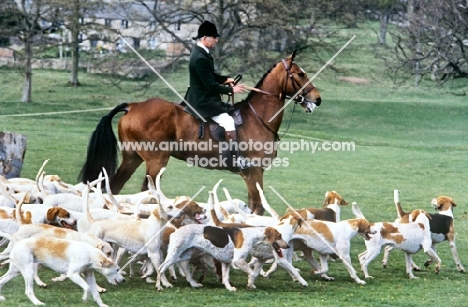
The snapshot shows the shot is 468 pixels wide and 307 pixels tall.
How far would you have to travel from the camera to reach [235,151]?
12.4 metres

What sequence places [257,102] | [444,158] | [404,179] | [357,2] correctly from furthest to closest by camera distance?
[357,2] < [444,158] < [404,179] < [257,102]

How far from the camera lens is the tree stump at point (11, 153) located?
1411 centimetres

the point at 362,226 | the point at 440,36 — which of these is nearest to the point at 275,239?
the point at 362,226

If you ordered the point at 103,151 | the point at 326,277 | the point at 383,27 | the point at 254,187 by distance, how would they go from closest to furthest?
the point at 326,277
the point at 254,187
the point at 103,151
the point at 383,27

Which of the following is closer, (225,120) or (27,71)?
(225,120)

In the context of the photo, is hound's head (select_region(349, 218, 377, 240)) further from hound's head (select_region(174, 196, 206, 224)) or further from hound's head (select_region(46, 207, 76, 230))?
hound's head (select_region(46, 207, 76, 230))

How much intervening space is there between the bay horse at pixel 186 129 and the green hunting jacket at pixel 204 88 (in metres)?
0.26

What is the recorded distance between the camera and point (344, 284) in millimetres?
9719

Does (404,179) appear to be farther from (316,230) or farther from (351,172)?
(316,230)

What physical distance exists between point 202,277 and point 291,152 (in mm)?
14131

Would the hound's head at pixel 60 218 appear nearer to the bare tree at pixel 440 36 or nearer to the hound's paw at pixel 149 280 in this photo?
the hound's paw at pixel 149 280

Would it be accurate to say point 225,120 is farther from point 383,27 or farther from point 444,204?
point 383,27

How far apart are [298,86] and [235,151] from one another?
1.14 metres

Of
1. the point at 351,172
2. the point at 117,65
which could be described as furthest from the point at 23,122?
the point at 351,172
